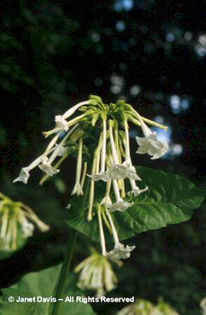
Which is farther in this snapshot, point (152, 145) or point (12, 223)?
point (12, 223)

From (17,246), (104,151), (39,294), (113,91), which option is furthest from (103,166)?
(113,91)

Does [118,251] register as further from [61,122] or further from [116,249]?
[61,122]

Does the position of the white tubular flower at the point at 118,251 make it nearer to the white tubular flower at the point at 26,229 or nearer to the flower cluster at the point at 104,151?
the flower cluster at the point at 104,151

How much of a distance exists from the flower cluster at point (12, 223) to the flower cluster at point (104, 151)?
300 mm

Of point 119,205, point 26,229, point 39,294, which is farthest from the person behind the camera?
point 26,229

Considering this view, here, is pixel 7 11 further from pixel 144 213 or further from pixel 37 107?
pixel 144 213

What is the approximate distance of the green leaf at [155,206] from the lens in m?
0.81

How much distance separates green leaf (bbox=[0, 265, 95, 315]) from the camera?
896 millimetres

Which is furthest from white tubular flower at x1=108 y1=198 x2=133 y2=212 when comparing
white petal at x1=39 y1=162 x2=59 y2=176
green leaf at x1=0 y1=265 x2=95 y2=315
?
green leaf at x1=0 y1=265 x2=95 y2=315

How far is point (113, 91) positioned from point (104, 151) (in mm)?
3267

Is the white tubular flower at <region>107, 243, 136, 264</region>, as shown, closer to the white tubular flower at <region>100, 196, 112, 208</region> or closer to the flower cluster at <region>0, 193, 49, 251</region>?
the white tubular flower at <region>100, 196, 112, 208</region>

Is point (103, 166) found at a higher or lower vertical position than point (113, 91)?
lower

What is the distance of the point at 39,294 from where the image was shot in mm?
1014

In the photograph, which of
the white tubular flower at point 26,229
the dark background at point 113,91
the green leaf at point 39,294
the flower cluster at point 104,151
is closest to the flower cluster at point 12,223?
the white tubular flower at point 26,229
